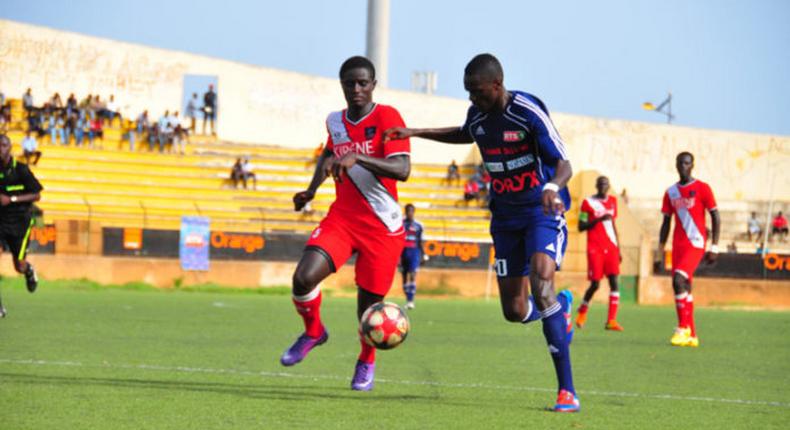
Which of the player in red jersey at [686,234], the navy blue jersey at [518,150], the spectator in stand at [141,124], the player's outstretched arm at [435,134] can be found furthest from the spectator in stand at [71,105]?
the navy blue jersey at [518,150]

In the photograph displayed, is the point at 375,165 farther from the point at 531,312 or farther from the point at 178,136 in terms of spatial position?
the point at 178,136

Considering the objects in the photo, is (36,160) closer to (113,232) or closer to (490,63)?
(113,232)

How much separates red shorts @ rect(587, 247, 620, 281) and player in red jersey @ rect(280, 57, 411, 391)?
33.4 ft

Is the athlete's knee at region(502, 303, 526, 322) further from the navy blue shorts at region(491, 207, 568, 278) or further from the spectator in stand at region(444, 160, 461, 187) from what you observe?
the spectator in stand at region(444, 160, 461, 187)

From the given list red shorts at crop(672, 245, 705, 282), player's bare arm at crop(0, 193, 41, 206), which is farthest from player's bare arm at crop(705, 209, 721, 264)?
player's bare arm at crop(0, 193, 41, 206)

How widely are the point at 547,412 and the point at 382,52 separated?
162 feet

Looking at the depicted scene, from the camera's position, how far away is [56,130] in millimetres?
40125

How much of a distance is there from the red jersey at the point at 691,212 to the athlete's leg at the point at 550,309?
706 cm

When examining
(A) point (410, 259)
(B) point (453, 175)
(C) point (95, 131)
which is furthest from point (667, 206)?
(C) point (95, 131)

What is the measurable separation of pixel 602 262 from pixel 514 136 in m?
11.0

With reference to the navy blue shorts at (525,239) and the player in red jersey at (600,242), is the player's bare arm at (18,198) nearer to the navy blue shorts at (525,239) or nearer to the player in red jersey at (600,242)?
the navy blue shorts at (525,239)

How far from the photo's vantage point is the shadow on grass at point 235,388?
328 inches

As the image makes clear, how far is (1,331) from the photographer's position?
13.4m

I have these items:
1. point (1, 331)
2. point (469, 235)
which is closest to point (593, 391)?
point (1, 331)
